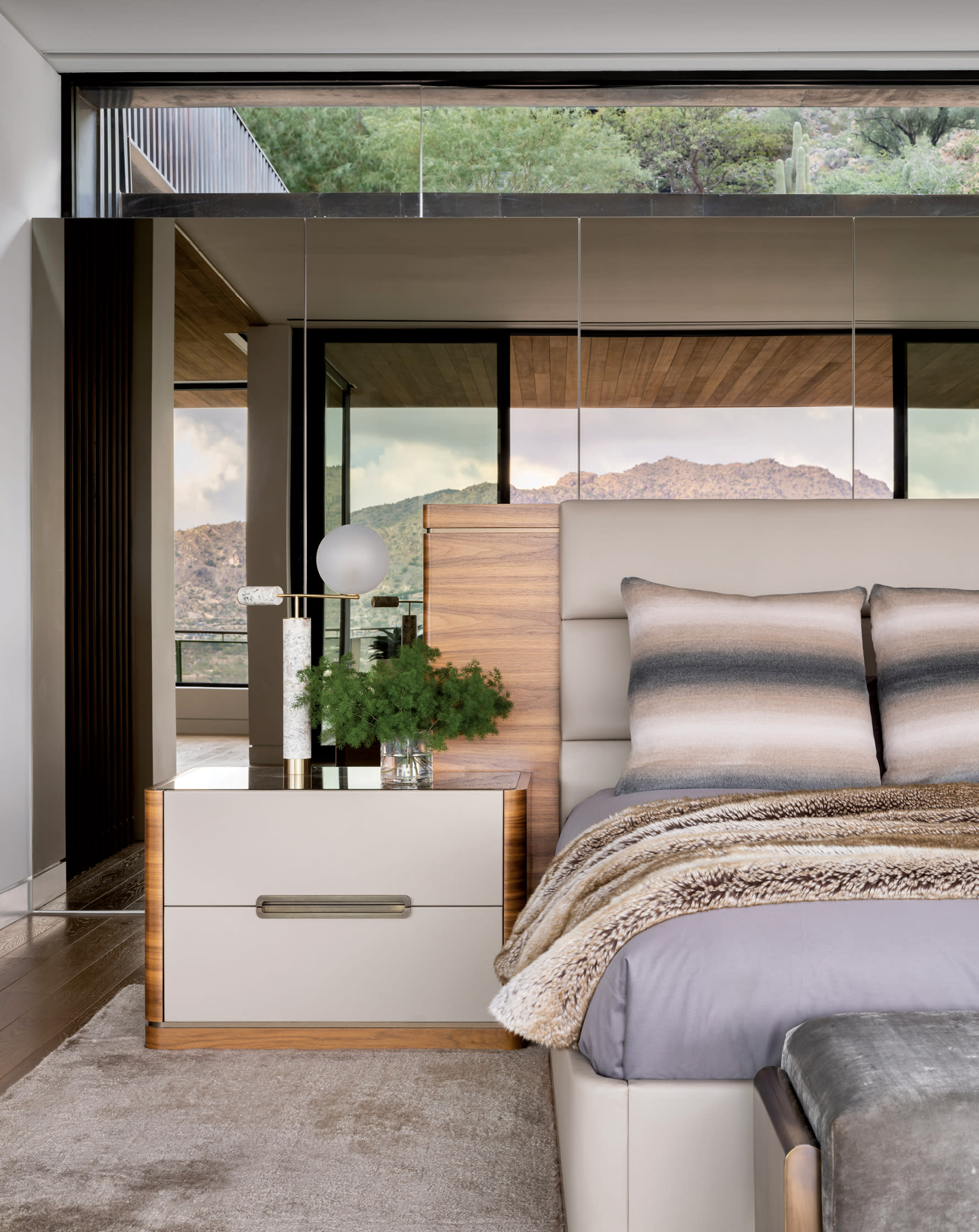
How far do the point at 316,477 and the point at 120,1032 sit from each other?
75.9 inches

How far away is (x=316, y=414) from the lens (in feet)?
12.0

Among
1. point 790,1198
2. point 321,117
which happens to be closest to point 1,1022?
point 790,1198

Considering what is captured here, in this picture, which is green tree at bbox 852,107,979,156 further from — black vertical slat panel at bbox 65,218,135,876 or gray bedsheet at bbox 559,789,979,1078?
gray bedsheet at bbox 559,789,979,1078

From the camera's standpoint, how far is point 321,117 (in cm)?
389

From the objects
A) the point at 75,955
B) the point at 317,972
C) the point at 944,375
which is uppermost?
the point at 944,375

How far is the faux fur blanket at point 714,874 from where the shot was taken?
4.72 ft

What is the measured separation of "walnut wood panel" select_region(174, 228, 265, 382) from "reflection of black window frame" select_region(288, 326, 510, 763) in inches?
8.4

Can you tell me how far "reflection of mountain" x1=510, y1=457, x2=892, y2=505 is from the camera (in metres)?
3.58

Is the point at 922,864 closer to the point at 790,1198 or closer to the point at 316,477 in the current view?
the point at 790,1198

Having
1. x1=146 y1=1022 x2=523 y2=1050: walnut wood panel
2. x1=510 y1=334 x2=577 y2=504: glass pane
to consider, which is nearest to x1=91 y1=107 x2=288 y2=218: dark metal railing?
x1=510 y1=334 x2=577 y2=504: glass pane

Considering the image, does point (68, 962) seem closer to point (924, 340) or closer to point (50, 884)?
point (50, 884)

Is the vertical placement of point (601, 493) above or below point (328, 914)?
above

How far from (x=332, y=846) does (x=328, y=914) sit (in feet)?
0.52

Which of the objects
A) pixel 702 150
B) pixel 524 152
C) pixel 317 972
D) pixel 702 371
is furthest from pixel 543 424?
pixel 317 972
